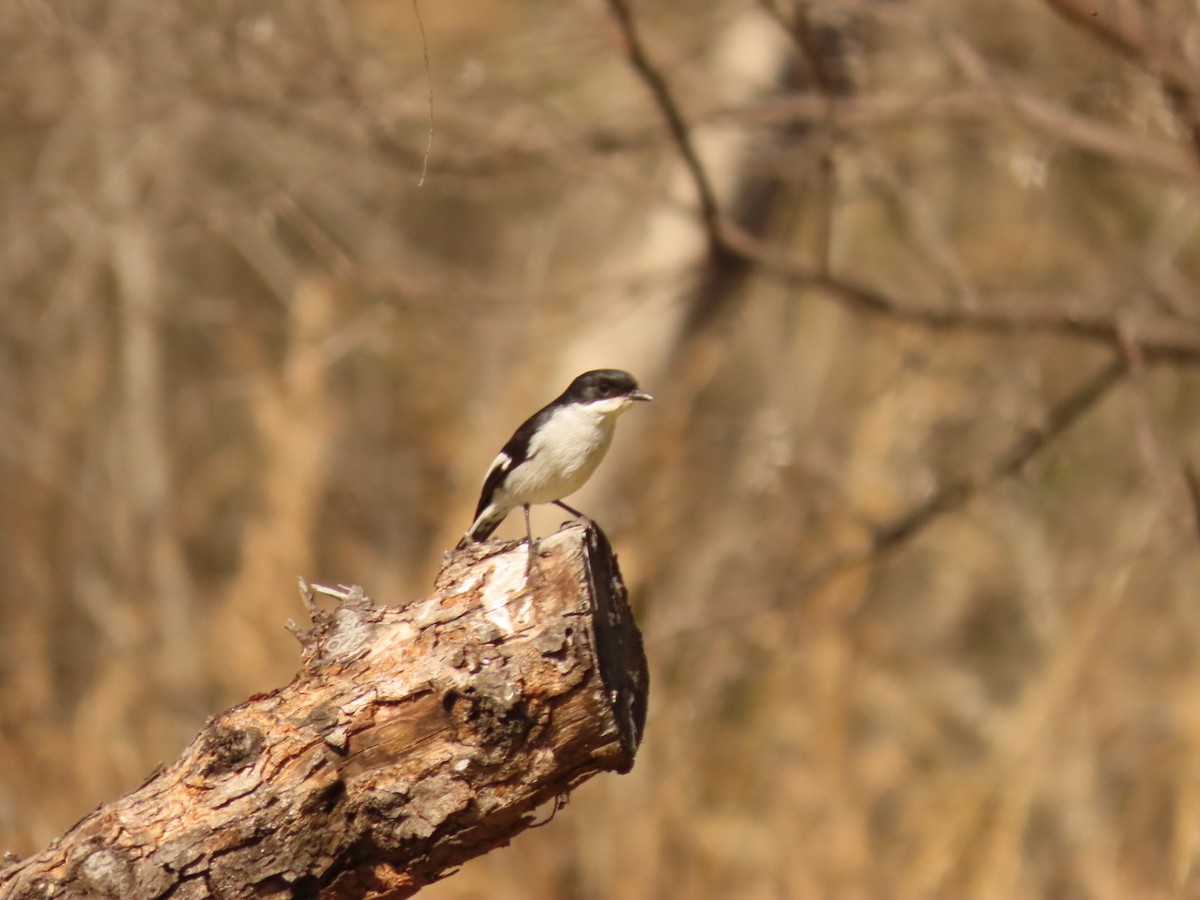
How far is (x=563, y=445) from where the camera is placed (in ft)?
14.4

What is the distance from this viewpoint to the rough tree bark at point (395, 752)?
2719 mm

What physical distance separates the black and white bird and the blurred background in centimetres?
168

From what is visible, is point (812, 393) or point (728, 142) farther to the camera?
point (812, 393)

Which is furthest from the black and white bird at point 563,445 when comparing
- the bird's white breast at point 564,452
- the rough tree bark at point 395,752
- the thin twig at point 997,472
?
the thin twig at point 997,472

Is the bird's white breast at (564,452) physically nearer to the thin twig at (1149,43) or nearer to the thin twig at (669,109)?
the thin twig at (669,109)

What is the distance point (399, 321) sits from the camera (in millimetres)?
10258

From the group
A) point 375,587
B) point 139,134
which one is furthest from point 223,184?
point 375,587

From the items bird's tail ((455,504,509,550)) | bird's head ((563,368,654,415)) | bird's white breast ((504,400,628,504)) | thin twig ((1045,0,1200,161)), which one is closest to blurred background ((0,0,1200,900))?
thin twig ((1045,0,1200,161))

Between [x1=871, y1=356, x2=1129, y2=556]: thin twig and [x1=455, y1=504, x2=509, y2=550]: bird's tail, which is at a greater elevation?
[x1=871, y1=356, x2=1129, y2=556]: thin twig

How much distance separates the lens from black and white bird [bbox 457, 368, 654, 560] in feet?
14.4

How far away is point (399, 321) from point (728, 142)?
312 centimetres

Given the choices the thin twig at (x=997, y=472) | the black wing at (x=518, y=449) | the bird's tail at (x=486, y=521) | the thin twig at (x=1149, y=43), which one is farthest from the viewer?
the thin twig at (x=997, y=472)

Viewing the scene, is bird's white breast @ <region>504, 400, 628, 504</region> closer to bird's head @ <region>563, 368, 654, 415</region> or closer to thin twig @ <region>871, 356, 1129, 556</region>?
bird's head @ <region>563, 368, 654, 415</region>

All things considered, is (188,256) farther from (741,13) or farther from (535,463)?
(535,463)
